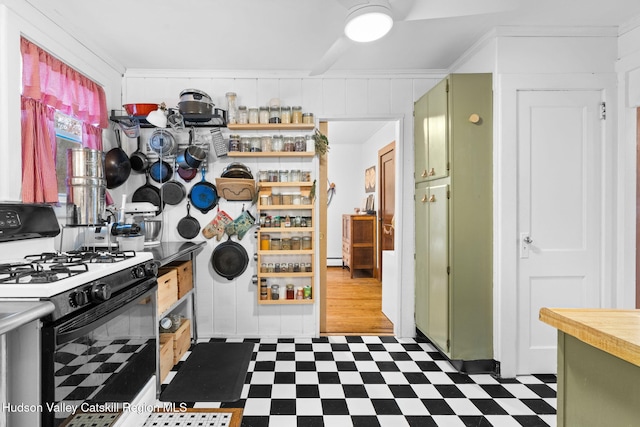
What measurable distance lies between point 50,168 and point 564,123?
3.43 metres

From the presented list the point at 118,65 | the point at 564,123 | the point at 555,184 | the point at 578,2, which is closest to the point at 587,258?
the point at 555,184

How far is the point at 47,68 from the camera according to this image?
2186mm

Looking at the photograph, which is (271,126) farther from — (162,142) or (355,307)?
(355,307)

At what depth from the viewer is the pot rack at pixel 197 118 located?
284cm

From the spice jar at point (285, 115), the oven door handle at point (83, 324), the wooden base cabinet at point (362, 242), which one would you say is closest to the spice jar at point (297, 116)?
the spice jar at point (285, 115)

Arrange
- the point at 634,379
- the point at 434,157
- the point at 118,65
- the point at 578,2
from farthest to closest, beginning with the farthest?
the point at 118,65 → the point at 434,157 → the point at 578,2 → the point at 634,379

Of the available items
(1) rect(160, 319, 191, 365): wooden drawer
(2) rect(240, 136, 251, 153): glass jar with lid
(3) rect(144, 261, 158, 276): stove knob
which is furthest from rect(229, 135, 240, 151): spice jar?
(1) rect(160, 319, 191, 365): wooden drawer

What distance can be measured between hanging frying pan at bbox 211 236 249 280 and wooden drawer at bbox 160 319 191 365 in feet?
1.74

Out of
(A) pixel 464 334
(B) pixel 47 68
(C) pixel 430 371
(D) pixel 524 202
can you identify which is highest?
(B) pixel 47 68

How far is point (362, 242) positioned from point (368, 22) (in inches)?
182

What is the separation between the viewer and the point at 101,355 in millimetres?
1367

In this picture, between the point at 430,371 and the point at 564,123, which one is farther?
the point at 430,371

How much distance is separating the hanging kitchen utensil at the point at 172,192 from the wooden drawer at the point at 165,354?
120 centimetres

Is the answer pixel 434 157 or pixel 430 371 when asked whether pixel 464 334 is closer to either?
pixel 430 371
